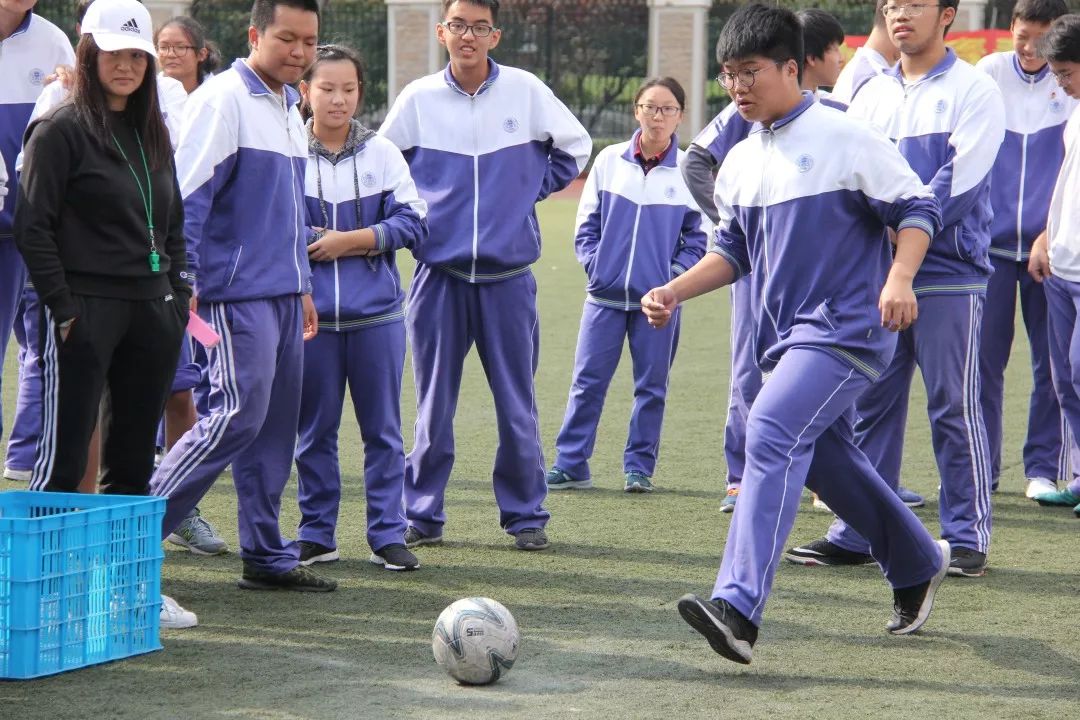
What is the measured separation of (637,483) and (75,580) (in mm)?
3544

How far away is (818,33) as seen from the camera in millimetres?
7047

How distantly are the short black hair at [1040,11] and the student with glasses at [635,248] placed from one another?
1.70m

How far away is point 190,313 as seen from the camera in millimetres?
5242

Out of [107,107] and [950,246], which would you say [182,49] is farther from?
[950,246]

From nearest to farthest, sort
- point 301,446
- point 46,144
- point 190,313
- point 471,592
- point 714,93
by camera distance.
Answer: point 46,144
point 190,313
point 471,592
point 301,446
point 714,93

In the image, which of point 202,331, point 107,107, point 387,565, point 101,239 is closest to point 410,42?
point 387,565

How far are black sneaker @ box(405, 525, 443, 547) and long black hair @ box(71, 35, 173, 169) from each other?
206 centimetres

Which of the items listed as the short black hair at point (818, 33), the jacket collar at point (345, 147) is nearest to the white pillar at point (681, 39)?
the short black hair at point (818, 33)

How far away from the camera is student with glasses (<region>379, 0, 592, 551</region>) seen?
6461mm

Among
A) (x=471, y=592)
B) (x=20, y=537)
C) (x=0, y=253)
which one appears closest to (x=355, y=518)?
(x=471, y=592)

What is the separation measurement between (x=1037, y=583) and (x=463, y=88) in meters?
2.97

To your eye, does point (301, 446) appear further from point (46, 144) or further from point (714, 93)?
point (714, 93)

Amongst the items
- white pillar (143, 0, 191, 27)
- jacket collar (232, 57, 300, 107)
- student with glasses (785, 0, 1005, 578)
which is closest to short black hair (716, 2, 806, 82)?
student with glasses (785, 0, 1005, 578)

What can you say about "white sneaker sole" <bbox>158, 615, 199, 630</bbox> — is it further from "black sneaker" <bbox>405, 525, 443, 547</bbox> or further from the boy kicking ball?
the boy kicking ball
